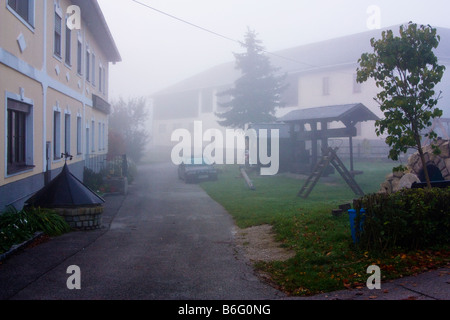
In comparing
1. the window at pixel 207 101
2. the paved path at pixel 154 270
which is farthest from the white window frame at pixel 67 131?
the window at pixel 207 101

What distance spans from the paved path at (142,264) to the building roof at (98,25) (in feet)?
27.3

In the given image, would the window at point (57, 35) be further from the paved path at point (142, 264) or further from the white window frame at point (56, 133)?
the paved path at point (142, 264)

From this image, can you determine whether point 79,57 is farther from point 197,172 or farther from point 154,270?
point 154,270

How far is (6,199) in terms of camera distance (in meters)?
9.20

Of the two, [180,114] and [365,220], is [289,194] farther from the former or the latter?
[180,114]

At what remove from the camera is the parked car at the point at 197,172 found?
24.8 metres

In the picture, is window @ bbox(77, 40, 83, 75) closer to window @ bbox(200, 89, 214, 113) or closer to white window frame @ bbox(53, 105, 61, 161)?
white window frame @ bbox(53, 105, 61, 161)

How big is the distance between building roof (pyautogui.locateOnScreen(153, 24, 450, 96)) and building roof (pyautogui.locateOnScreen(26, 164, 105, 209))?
23.8 meters

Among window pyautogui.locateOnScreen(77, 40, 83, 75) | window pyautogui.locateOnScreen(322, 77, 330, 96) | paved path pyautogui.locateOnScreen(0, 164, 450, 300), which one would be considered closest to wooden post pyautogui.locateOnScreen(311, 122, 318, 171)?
paved path pyautogui.locateOnScreen(0, 164, 450, 300)

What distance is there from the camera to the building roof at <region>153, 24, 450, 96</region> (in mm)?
39691

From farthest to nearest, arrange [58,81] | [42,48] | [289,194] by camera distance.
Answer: [289,194] < [58,81] < [42,48]

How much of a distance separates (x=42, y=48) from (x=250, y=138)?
51.5ft

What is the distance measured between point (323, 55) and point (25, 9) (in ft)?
123
